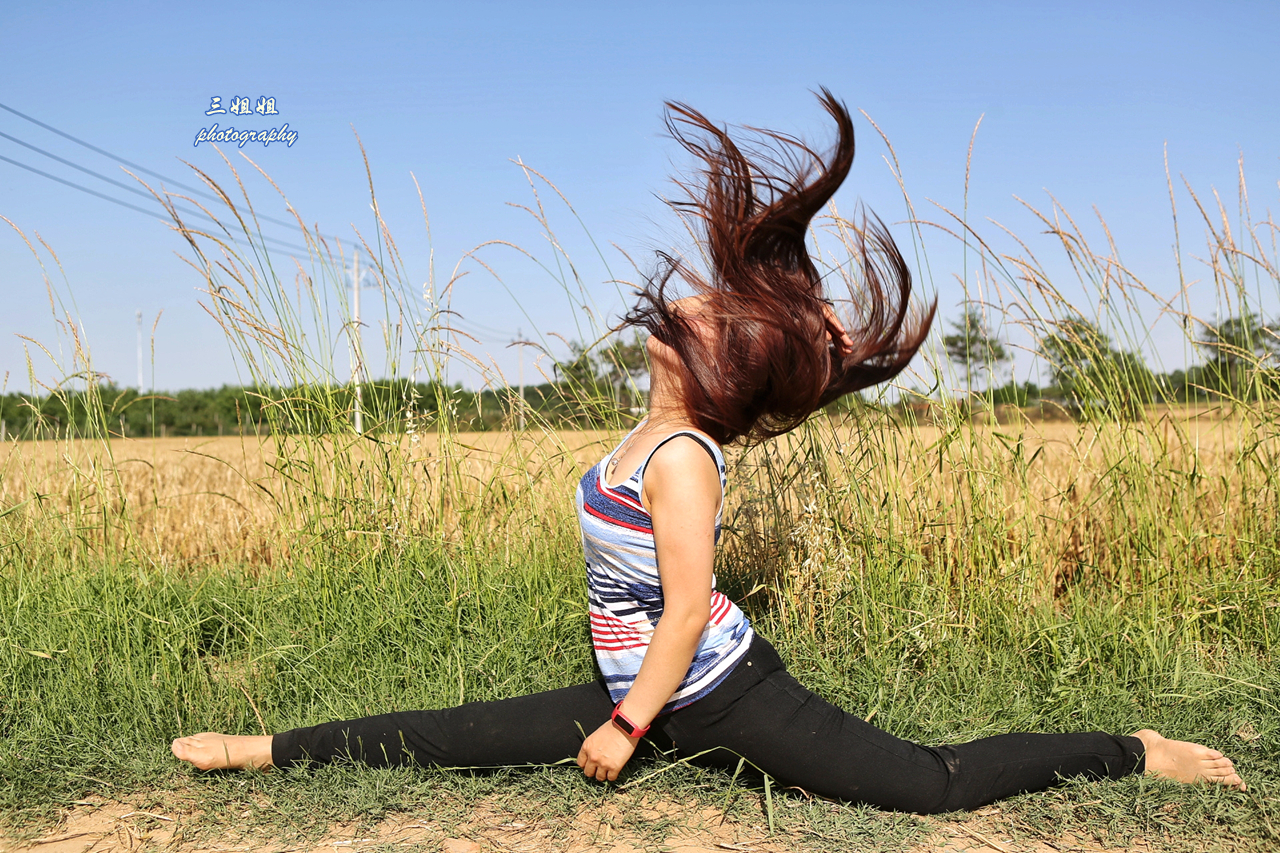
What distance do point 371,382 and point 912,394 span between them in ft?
6.16

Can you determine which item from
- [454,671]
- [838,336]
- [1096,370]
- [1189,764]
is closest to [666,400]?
[838,336]

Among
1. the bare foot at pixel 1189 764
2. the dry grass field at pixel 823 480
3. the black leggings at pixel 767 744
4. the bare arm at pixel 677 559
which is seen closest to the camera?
the bare arm at pixel 677 559

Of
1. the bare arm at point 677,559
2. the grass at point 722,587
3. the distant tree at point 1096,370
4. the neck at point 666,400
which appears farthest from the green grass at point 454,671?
the neck at point 666,400

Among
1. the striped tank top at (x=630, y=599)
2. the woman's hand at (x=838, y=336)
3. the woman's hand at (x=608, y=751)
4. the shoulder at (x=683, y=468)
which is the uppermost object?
the woman's hand at (x=838, y=336)

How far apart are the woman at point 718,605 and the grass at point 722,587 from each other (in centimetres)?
8

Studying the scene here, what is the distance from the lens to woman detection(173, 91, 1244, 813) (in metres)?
1.57

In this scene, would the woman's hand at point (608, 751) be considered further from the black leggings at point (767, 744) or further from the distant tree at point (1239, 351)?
the distant tree at point (1239, 351)

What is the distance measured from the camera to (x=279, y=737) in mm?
1938

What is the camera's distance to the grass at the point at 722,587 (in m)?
1.88

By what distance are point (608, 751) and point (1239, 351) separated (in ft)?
8.99

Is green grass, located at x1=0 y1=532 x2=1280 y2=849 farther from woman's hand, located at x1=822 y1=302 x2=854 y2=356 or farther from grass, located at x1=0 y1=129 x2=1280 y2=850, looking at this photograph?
woman's hand, located at x1=822 y1=302 x2=854 y2=356

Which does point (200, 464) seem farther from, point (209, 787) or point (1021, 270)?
point (1021, 270)

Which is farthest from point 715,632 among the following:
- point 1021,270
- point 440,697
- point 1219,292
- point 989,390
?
point 1219,292

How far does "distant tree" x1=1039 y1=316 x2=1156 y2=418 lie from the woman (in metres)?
1.26
